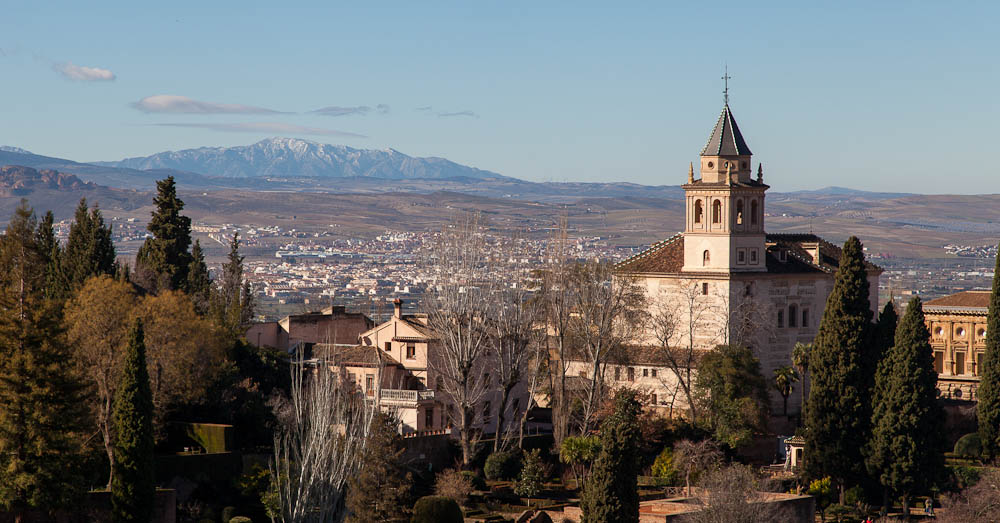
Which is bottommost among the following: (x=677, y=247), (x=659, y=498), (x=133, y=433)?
(x=659, y=498)

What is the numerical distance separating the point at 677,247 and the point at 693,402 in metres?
9.84

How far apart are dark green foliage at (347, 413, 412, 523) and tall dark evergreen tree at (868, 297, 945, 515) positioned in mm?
18168

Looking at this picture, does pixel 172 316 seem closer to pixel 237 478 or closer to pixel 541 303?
pixel 237 478

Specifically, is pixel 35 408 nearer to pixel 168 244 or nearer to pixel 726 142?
pixel 168 244

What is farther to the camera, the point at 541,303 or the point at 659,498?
the point at 541,303

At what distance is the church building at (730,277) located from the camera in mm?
69812

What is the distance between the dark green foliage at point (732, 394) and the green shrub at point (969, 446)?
8.23 metres

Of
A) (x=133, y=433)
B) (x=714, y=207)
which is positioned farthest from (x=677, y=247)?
(x=133, y=433)

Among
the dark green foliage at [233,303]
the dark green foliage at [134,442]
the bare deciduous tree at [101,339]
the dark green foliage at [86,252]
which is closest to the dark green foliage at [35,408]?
the dark green foliage at [134,442]

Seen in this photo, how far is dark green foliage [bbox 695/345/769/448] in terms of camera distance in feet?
206

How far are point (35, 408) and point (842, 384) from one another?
1200 inches

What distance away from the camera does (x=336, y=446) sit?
4906 centimetres

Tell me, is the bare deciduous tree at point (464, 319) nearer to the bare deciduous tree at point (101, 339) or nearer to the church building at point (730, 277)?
the church building at point (730, 277)

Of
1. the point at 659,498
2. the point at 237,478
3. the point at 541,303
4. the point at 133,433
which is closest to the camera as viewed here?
the point at 133,433
